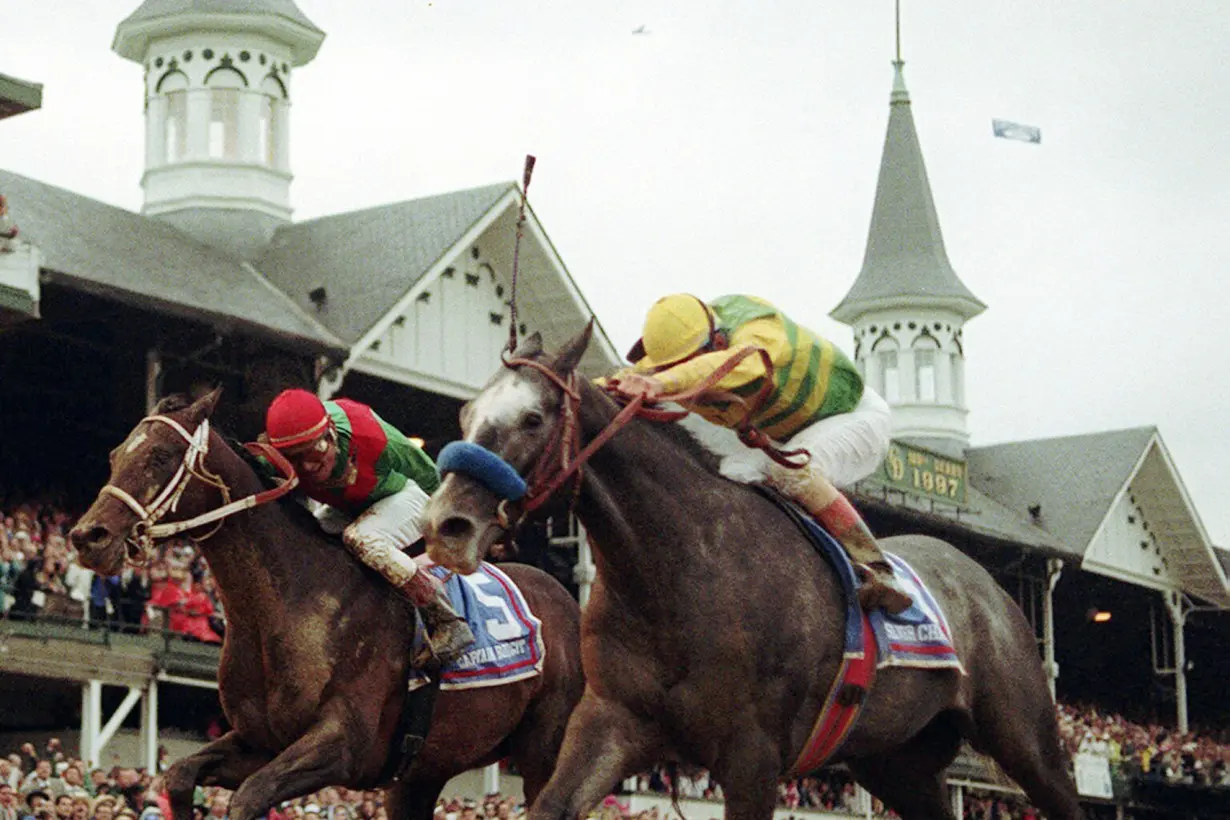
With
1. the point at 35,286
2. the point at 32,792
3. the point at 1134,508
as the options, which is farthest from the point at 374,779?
the point at 1134,508

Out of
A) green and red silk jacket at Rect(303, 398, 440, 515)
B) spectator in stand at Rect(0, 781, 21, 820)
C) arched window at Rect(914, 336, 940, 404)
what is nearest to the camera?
green and red silk jacket at Rect(303, 398, 440, 515)

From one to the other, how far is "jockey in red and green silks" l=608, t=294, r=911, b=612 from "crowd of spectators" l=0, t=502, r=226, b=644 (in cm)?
1171

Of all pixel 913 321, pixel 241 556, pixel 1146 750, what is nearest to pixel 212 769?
pixel 241 556

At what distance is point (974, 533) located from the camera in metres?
37.0

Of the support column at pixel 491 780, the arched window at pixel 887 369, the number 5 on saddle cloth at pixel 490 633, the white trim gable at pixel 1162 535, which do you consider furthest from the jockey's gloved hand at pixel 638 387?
the arched window at pixel 887 369

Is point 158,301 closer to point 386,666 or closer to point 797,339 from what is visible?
point 386,666

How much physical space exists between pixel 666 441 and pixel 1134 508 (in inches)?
1517

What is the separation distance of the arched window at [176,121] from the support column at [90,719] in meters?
13.4

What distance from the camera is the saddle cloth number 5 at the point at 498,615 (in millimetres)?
10344

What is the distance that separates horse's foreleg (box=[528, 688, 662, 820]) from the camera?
7574mm

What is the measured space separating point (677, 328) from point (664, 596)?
3.60 feet

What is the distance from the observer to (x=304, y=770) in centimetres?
898

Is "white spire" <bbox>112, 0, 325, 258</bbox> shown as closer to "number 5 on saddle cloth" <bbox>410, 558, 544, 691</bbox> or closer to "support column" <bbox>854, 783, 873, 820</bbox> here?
"support column" <bbox>854, 783, 873, 820</bbox>

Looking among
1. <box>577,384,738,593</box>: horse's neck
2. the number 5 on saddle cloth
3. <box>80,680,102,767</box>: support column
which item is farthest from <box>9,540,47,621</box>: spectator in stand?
<box>577,384,738,593</box>: horse's neck
